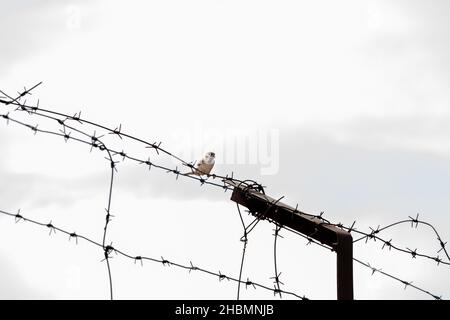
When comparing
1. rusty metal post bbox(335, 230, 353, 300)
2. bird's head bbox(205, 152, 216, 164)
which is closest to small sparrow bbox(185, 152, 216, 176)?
bird's head bbox(205, 152, 216, 164)

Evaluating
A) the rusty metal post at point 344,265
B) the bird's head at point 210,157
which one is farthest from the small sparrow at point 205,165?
the rusty metal post at point 344,265

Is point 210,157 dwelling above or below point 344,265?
above

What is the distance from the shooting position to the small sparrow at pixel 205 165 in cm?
655

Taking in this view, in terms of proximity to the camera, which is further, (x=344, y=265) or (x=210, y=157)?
(x=210, y=157)

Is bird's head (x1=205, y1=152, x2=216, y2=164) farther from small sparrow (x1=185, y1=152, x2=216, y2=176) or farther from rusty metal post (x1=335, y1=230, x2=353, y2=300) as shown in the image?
rusty metal post (x1=335, y1=230, x2=353, y2=300)

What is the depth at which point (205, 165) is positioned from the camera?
7.33 meters

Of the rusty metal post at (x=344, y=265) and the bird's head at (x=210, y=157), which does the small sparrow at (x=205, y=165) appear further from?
the rusty metal post at (x=344, y=265)

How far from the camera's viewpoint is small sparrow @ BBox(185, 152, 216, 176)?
21.5 feet

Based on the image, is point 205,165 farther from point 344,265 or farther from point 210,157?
point 344,265

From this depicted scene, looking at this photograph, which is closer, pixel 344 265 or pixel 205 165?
pixel 344 265

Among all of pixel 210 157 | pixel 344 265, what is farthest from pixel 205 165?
pixel 344 265
